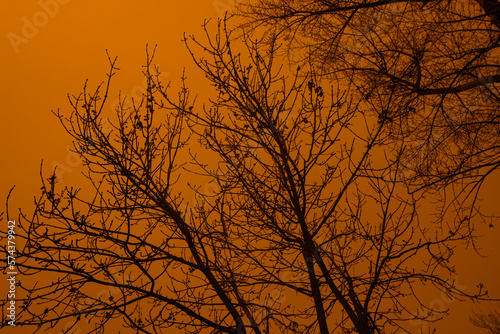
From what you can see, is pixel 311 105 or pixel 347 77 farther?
pixel 347 77

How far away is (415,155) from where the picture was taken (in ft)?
17.9

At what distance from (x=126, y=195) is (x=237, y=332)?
1.29m

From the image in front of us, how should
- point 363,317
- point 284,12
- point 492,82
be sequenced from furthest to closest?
1. point 284,12
2. point 492,82
3. point 363,317

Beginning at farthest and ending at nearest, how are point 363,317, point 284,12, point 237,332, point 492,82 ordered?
point 284,12 < point 492,82 < point 363,317 < point 237,332

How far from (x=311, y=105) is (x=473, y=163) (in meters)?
2.23

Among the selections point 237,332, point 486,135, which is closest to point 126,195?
point 237,332

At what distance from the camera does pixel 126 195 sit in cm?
356

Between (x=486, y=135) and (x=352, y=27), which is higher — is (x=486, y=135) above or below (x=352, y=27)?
below

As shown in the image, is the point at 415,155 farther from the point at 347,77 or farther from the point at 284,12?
the point at 284,12

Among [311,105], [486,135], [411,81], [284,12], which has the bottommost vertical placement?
[311,105]

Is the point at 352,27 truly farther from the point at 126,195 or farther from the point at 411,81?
the point at 126,195

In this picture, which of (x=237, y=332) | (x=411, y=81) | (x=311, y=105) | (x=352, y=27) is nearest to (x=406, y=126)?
(x=411, y=81)

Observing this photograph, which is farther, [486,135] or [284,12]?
[284,12]

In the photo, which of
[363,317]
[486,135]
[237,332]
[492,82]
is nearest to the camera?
[237,332]
